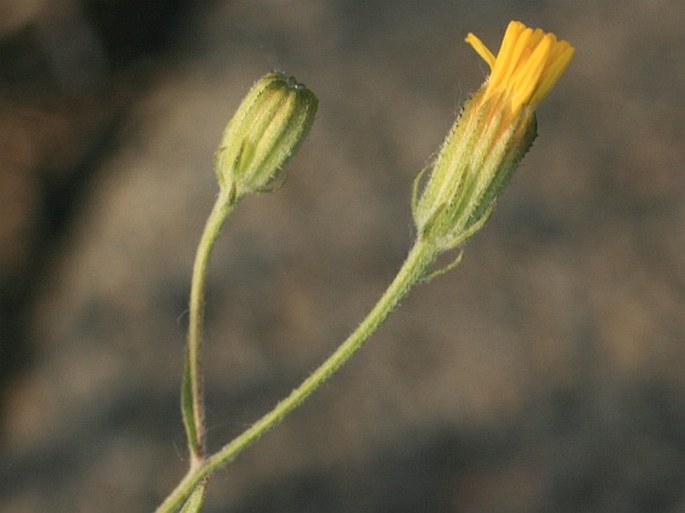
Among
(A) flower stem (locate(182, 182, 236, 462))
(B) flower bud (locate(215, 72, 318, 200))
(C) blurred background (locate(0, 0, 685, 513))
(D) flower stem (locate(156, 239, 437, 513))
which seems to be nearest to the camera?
(D) flower stem (locate(156, 239, 437, 513))

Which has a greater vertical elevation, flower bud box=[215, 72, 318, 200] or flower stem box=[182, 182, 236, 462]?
flower bud box=[215, 72, 318, 200]

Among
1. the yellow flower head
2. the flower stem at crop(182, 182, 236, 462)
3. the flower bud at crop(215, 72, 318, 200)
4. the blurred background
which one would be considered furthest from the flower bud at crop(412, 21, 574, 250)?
the blurred background

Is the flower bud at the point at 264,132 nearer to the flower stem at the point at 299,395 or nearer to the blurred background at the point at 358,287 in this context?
the flower stem at the point at 299,395

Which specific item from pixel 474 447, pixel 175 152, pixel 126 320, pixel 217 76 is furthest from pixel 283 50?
pixel 474 447

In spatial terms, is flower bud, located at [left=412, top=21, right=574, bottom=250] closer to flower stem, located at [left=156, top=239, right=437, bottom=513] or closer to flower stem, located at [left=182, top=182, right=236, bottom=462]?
flower stem, located at [left=156, top=239, right=437, bottom=513]

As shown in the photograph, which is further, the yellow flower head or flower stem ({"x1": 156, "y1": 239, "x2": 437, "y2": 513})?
the yellow flower head

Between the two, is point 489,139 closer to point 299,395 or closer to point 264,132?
point 264,132

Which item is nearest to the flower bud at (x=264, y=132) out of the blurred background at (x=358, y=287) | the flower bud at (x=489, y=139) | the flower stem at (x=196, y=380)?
the flower stem at (x=196, y=380)

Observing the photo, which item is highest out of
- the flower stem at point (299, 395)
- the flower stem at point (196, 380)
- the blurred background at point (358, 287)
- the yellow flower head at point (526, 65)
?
the blurred background at point (358, 287)
